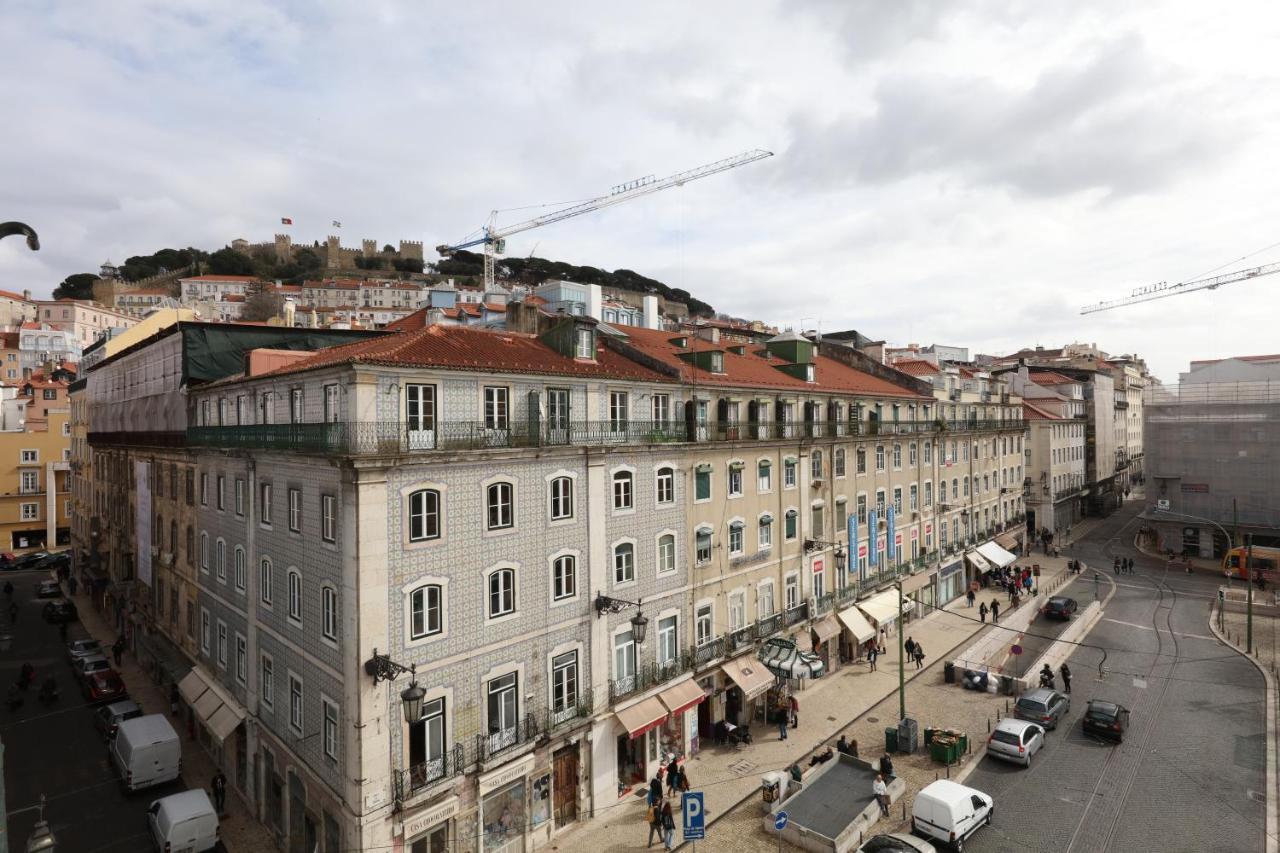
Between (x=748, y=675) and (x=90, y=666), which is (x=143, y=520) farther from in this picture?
(x=748, y=675)

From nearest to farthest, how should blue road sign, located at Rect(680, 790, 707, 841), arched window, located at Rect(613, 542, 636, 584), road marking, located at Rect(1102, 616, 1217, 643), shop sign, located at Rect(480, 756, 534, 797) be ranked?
blue road sign, located at Rect(680, 790, 707, 841) → shop sign, located at Rect(480, 756, 534, 797) → arched window, located at Rect(613, 542, 636, 584) → road marking, located at Rect(1102, 616, 1217, 643)

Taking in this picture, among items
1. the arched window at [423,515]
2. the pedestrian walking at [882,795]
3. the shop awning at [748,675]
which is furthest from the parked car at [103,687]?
the pedestrian walking at [882,795]

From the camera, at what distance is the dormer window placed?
24953mm

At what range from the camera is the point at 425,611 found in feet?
61.7

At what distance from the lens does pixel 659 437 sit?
1032 inches

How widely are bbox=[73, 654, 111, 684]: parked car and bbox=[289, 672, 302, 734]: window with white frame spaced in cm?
2022

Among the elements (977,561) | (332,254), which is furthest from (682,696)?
(332,254)

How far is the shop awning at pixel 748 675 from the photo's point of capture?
1100 inches

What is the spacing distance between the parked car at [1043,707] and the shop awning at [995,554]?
2189 cm

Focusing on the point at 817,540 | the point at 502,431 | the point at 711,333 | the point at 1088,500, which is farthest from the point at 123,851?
the point at 1088,500

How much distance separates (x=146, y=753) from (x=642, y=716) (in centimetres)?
1811

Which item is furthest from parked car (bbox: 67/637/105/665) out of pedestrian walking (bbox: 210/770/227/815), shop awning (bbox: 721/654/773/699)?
shop awning (bbox: 721/654/773/699)

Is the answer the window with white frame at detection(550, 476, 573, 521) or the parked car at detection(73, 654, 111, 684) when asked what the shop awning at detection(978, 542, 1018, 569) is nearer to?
the window with white frame at detection(550, 476, 573, 521)

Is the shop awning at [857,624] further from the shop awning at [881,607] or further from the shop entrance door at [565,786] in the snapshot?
the shop entrance door at [565,786]
